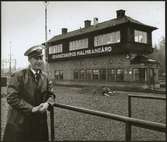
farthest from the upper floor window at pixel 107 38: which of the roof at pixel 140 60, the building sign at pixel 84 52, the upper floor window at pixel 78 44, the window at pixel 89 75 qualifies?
the window at pixel 89 75

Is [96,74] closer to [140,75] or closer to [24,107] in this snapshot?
[140,75]

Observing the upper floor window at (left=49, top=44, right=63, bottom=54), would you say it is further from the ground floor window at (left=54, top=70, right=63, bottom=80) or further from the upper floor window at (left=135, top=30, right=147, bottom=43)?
the upper floor window at (left=135, top=30, right=147, bottom=43)

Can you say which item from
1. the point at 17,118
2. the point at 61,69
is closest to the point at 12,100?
the point at 17,118

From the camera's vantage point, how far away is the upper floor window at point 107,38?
96.9 feet

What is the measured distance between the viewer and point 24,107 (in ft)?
9.34

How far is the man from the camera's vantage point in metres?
2.88

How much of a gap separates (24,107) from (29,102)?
17 cm

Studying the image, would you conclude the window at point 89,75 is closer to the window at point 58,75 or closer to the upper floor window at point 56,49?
the window at point 58,75

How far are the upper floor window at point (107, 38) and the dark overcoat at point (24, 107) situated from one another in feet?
88.0

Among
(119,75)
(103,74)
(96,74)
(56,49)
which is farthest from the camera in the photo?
(56,49)

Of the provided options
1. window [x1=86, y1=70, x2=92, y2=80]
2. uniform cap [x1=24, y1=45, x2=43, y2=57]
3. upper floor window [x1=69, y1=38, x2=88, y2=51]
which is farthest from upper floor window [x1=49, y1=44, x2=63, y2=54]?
uniform cap [x1=24, y1=45, x2=43, y2=57]

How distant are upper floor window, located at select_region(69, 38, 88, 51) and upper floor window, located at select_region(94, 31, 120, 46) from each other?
1.98 metres

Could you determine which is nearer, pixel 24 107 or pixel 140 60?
pixel 24 107

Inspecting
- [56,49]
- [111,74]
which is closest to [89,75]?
[111,74]
